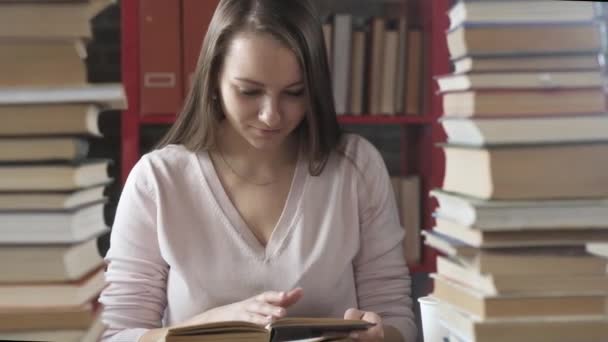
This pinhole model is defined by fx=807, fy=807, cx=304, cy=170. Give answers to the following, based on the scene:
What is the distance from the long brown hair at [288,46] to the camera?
1297 millimetres

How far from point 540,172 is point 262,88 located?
0.67 metres

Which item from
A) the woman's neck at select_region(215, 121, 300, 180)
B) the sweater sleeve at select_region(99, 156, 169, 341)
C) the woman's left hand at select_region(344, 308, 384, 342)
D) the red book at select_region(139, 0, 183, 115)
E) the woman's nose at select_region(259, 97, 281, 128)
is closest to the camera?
the woman's left hand at select_region(344, 308, 384, 342)

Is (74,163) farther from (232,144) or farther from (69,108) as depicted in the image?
(232,144)

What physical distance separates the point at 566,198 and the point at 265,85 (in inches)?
26.3

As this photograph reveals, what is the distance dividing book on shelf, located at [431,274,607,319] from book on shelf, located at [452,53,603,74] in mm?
189

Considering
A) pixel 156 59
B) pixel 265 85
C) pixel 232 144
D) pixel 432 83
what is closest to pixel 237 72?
pixel 265 85

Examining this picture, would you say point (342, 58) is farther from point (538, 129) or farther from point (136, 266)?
point (538, 129)

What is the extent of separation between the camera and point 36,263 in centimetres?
64

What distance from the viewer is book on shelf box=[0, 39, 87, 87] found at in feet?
2.09

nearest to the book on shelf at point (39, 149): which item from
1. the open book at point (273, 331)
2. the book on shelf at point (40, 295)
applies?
the book on shelf at point (40, 295)

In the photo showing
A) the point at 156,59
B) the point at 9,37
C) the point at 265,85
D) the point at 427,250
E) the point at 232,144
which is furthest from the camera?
the point at 427,250

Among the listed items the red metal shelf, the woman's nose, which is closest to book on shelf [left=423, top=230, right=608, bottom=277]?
the woman's nose

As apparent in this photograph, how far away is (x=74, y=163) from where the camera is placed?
646 millimetres

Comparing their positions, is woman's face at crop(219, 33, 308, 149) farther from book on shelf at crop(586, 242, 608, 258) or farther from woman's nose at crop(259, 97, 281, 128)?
book on shelf at crop(586, 242, 608, 258)
